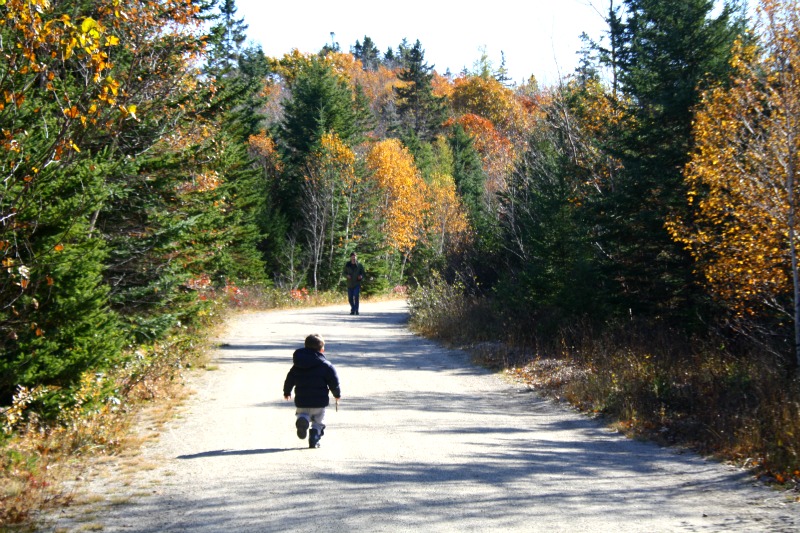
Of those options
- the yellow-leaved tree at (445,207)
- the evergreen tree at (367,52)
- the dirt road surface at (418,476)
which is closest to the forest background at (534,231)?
the dirt road surface at (418,476)

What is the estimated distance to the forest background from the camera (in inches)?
329

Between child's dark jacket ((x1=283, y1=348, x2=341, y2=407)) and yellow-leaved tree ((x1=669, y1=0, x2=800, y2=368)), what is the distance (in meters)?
7.20

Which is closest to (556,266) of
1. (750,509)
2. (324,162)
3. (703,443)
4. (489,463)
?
(703,443)

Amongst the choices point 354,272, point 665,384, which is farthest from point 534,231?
point 354,272

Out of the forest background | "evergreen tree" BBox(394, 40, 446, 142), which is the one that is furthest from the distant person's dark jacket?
"evergreen tree" BBox(394, 40, 446, 142)

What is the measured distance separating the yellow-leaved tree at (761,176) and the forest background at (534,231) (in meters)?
0.05

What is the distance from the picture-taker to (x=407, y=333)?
23.0 metres

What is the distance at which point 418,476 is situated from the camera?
7.64m

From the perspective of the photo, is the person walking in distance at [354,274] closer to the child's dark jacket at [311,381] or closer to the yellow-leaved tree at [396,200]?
the child's dark jacket at [311,381]

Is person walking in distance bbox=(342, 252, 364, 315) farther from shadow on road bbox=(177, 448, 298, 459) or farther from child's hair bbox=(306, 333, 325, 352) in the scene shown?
shadow on road bbox=(177, 448, 298, 459)

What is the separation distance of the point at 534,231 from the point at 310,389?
10884 mm

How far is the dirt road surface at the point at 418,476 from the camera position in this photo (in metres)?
6.24

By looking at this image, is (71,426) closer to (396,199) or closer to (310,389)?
(310,389)

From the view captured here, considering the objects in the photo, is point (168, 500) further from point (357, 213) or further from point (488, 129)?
point (488, 129)
